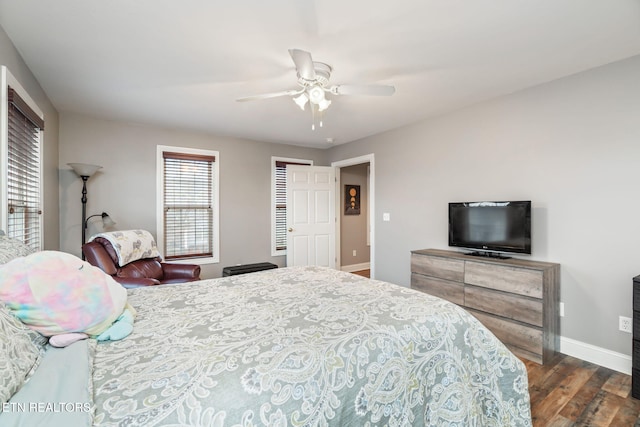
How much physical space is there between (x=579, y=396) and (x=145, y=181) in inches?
193

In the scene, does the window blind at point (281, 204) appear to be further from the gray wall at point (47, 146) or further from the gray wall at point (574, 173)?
the gray wall at point (47, 146)

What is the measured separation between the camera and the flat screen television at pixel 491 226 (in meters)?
→ 2.79

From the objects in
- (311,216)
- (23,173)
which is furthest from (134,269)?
(311,216)

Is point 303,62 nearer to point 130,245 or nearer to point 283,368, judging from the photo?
point 283,368

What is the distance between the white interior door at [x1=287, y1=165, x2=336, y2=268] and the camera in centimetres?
498

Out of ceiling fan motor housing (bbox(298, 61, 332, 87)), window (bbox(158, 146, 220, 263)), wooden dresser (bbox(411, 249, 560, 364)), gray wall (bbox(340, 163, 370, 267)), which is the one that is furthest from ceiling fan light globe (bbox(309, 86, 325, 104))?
gray wall (bbox(340, 163, 370, 267))

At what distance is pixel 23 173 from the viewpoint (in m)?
2.42

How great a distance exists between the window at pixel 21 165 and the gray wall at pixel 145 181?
0.87m

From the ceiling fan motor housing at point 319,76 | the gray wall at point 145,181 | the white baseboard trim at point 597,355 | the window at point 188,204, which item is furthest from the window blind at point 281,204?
the white baseboard trim at point 597,355

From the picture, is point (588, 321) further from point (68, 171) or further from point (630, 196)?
point (68, 171)

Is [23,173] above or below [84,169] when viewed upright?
below

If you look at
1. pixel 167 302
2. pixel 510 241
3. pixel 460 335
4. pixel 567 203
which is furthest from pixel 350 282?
pixel 567 203

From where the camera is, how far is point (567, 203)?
2.62m

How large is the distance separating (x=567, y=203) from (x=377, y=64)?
206 centimetres
